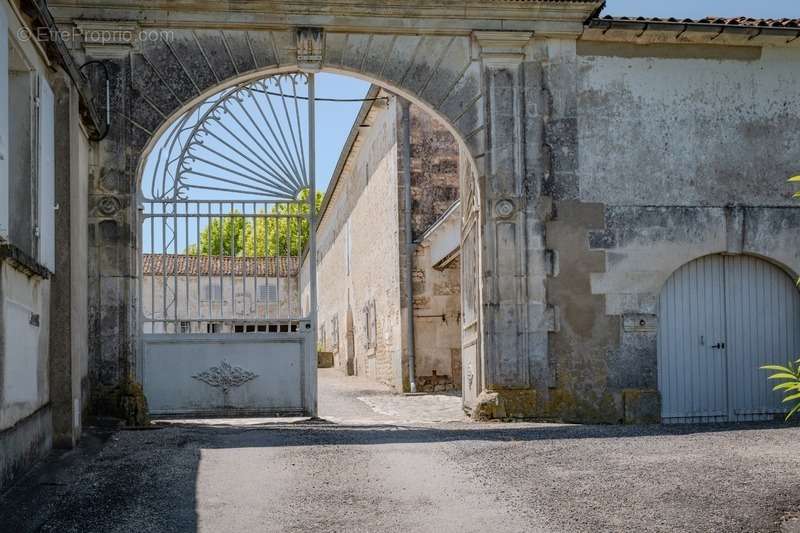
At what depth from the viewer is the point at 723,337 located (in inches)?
444

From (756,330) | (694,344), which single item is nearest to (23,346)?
(694,344)

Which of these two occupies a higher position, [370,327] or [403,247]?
[403,247]

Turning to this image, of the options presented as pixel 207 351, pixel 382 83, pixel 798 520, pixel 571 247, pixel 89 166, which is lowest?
pixel 798 520

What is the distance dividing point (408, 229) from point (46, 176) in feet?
37.6

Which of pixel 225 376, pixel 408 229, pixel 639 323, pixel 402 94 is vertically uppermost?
pixel 402 94

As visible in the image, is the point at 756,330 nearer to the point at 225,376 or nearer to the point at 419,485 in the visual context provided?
the point at 225,376

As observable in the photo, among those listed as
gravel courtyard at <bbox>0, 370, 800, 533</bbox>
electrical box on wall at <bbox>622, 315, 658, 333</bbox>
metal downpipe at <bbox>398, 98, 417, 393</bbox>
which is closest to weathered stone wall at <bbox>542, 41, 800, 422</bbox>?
electrical box on wall at <bbox>622, 315, 658, 333</bbox>

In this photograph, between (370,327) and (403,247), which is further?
(370,327)

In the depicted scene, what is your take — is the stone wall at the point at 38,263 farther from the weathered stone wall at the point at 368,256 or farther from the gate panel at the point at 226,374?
the weathered stone wall at the point at 368,256

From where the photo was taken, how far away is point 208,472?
21.9 ft

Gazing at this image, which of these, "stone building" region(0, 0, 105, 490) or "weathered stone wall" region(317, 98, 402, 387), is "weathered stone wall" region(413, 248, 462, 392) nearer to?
"weathered stone wall" region(317, 98, 402, 387)

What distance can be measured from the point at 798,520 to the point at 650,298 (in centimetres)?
593

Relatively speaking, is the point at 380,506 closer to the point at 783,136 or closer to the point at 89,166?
the point at 89,166

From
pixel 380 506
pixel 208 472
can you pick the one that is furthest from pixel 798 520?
pixel 208 472
